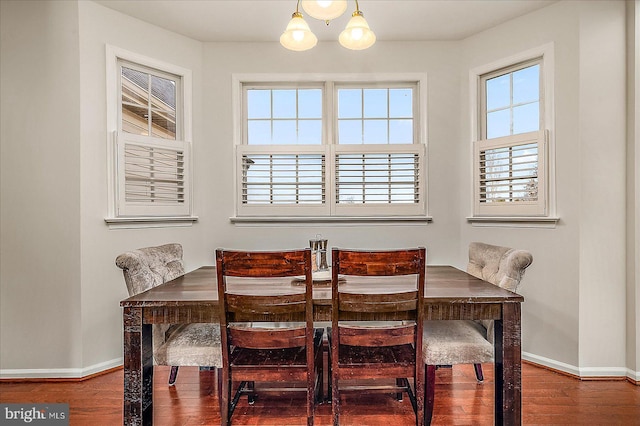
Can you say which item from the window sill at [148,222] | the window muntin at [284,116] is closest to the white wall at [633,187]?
the window muntin at [284,116]

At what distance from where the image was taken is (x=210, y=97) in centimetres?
335

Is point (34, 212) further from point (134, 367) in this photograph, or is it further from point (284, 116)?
point (284, 116)

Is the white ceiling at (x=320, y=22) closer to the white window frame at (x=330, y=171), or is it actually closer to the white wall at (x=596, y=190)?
the white window frame at (x=330, y=171)

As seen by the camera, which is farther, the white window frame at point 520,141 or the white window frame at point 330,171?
the white window frame at point 330,171

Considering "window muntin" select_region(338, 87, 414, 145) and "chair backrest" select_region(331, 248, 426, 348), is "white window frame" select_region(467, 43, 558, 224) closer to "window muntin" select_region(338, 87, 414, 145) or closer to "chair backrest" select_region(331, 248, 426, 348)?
"window muntin" select_region(338, 87, 414, 145)

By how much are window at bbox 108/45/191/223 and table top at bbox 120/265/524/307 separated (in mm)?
1002

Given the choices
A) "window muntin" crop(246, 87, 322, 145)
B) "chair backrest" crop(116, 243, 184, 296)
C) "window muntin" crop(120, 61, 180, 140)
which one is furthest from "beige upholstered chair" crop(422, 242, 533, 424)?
"window muntin" crop(120, 61, 180, 140)

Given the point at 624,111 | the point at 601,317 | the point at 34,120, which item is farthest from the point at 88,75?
the point at 601,317

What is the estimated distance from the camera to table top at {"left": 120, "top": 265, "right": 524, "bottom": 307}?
1.73m

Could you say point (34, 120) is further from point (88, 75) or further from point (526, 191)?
point (526, 191)

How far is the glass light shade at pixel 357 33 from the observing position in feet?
6.69

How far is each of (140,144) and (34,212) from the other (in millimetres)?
880

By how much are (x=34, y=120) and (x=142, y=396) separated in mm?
2132

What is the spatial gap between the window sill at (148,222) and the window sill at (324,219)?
39 cm
